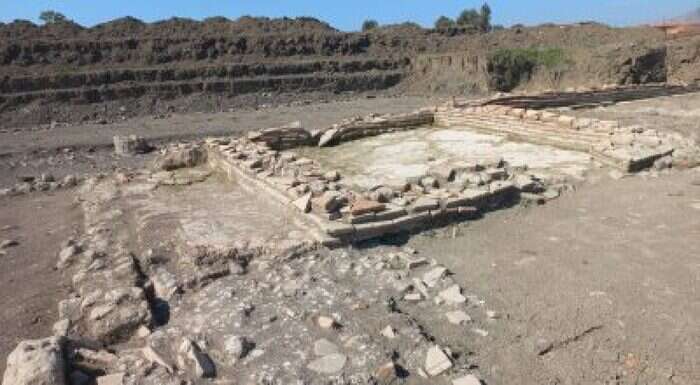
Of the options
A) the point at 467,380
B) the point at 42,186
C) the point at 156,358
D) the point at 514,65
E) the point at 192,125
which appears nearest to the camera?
the point at 467,380

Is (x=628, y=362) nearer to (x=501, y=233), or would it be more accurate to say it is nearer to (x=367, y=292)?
(x=367, y=292)

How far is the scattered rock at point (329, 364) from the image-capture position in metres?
2.96

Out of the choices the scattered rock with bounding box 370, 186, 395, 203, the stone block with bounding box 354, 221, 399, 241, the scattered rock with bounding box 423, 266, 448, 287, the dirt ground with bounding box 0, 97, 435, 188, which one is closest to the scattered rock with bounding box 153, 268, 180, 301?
the stone block with bounding box 354, 221, 399, 241

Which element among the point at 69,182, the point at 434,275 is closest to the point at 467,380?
the point at 434,275

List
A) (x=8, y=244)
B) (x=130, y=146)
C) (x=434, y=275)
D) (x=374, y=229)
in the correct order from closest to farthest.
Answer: (x=434, y=275) → (x=374, y=229) → (x=8, y=244) → (x=130, y=146)

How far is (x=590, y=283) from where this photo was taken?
3.70 m

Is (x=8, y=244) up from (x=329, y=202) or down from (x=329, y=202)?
down

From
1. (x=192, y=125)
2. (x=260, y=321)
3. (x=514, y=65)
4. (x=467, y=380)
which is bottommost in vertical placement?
(x=467, y=380)

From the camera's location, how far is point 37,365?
9.47ft

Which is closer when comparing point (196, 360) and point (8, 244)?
point (196, 360)

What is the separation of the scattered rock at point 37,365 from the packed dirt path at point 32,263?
58 cm

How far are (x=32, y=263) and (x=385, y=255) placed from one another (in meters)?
3.17

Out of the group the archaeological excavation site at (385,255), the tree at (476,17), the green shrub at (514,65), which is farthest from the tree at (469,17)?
the archaeological excavation site at (385,255)

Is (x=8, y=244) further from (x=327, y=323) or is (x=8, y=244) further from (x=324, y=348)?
(x=324, y=348)
